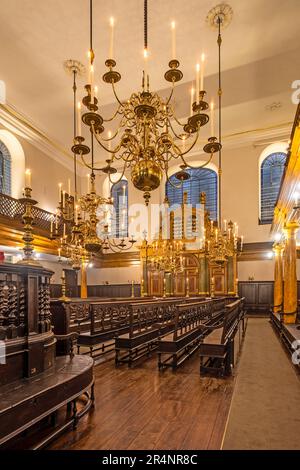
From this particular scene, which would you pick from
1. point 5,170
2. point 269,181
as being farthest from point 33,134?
point 269,181

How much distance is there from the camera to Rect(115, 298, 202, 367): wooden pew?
569 centimetres

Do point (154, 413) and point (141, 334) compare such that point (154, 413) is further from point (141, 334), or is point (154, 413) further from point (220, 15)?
point (220, 15)

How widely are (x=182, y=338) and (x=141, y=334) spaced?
901mm

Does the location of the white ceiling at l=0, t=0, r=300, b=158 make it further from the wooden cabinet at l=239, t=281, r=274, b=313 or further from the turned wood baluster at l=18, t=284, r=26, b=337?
the wooden cabinet at l=239, t=281, r=274, b=313

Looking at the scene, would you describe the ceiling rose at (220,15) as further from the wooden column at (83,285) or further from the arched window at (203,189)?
the wooden column at (83,285)

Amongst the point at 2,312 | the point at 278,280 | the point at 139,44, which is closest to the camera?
the point at 2,312

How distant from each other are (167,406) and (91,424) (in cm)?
97

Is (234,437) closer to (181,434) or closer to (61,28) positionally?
(181,434)

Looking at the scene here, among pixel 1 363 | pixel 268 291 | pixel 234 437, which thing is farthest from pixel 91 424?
pixel 268 291

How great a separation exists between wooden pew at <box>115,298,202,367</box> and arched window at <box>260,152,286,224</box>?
945 centimetres

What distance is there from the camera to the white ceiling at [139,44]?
26.9 feet

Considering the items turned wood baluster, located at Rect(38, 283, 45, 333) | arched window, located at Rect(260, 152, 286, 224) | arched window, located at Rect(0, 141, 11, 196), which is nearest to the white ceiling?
arched window, located at Rect(0, 141, 11, 196)

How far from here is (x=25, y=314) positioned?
290cm

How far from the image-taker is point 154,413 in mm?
3420
